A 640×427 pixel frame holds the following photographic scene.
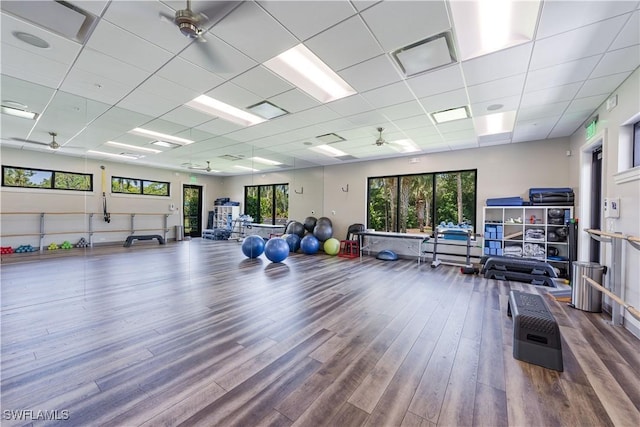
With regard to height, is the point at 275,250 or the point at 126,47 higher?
the point at 126,47

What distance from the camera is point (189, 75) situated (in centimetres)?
314

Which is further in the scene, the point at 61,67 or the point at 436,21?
the point at 61,67

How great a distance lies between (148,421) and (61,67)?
12.8ft

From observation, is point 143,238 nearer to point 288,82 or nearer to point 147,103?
point 147,103

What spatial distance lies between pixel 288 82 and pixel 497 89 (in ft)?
9.36

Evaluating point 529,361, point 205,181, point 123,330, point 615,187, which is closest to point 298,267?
point 205,181

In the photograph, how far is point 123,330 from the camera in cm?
265

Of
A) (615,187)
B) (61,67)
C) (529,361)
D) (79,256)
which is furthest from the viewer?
(79,256)

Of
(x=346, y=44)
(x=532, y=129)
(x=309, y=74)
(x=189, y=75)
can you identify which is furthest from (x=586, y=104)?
(x=189, y=75)

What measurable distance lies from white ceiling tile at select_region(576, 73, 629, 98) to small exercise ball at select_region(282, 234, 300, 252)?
671 cm

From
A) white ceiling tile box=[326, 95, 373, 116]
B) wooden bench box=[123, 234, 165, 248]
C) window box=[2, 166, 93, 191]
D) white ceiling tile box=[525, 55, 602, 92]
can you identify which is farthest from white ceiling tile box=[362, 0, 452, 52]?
wooden bench box=[123, 234, 165, 248]

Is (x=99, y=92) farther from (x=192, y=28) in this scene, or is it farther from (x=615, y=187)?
(x=615, y=187)

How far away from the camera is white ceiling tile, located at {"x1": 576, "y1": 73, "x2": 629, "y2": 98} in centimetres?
308

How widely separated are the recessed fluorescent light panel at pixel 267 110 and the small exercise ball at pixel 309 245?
4032 mm
